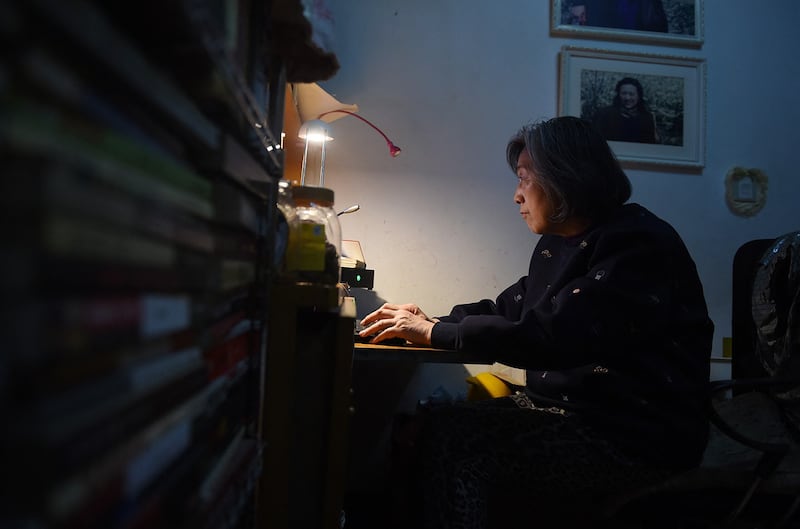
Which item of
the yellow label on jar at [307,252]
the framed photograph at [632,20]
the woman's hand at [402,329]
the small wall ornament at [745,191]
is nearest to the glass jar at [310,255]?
the yellow label on jar at [307,252]

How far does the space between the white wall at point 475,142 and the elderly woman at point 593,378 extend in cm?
81

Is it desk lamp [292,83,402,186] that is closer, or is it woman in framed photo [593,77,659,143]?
desk lamp [292,83,402,186]

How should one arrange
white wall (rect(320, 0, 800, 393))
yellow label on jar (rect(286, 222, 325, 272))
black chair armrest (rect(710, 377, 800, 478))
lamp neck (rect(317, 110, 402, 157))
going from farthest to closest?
white wall (rect(320, 0, 800, 393)) → lamp neck (rect(317, 110, 402, 157)) → black chair armrest (rect(710, 377, 800, 478)) → yellow label on jar (rect(286, 222, 325, 272))

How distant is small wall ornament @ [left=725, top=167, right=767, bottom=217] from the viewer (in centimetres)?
198

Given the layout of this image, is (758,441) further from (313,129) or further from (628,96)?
(628,96)

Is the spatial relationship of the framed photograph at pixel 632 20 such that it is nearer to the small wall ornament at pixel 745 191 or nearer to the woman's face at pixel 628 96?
the woman's face at pixel 628 96

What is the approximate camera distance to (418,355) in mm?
995

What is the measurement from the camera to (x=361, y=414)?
1.82m

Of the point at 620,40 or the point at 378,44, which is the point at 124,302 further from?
the point at 620,40

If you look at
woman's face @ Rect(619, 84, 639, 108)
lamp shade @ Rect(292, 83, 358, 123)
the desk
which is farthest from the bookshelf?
woman's face @ Rect(619, 84, 639, 108)

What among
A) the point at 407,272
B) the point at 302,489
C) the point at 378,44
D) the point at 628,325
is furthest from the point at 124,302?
the point at 378,44

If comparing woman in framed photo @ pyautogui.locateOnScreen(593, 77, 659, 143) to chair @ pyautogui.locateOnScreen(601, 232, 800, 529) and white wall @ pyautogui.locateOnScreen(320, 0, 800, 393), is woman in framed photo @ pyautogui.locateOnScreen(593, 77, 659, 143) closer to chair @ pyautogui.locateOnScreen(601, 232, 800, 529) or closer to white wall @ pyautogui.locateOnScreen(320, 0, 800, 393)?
white wall @ pyautogui.locateOnScreen(320, 0, 800, 393)

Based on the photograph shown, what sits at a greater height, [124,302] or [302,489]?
[124,302]

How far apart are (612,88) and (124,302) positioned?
2.11 meters
